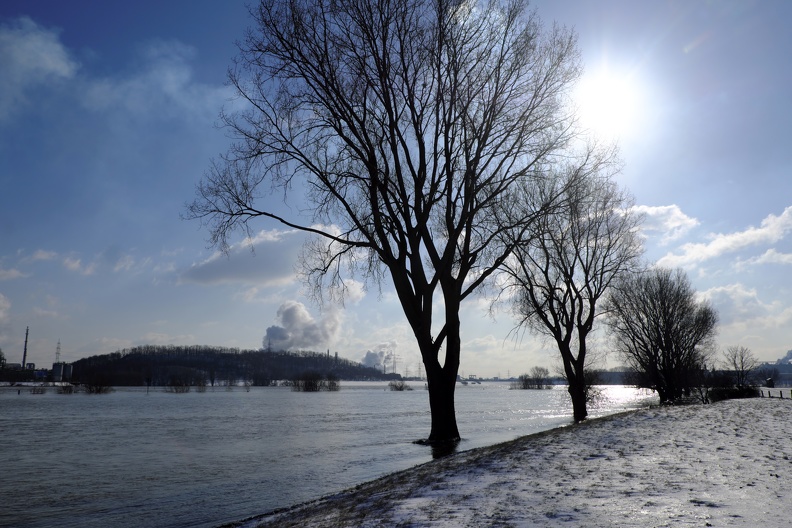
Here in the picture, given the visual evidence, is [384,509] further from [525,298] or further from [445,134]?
[525,298]

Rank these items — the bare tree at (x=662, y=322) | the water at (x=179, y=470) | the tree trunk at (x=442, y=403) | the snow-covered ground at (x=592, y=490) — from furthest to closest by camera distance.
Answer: the bare tree at (x=662, y=322) → the tree trunk at (x=442, y=403) → the water at (x=179, y=470) → the snow-covered ground at (x=592, y=490)

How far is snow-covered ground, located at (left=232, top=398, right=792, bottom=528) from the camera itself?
18.6 ft

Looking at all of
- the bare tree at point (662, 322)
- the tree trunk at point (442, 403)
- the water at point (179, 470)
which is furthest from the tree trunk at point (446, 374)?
the bare tree at point (662, 322)

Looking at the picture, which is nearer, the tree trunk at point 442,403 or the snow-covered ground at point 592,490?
the snow-covered ground at point 592,490

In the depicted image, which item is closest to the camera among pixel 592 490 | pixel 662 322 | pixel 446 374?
pixel 592 490

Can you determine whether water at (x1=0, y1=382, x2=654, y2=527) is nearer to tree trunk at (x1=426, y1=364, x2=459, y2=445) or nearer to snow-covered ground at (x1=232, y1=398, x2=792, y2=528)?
tree trunk at (x1=426, y1=364, x2=459, y2=445)

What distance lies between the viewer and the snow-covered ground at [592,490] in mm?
5660

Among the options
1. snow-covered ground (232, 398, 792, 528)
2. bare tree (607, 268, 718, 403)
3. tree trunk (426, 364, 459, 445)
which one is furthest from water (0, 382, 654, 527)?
bare tree (607, 268, 718, 403)

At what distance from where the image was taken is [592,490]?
6914 millimetres

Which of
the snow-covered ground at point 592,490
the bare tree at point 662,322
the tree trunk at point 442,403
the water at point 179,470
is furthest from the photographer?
the bare tree at point 662,322

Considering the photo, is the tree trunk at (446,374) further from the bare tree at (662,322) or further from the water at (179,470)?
the bare tree at (662,322)

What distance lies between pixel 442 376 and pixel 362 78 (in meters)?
10.2

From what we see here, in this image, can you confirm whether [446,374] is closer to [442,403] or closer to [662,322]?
[442,403]

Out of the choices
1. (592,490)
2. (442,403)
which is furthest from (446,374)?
(592,490)
